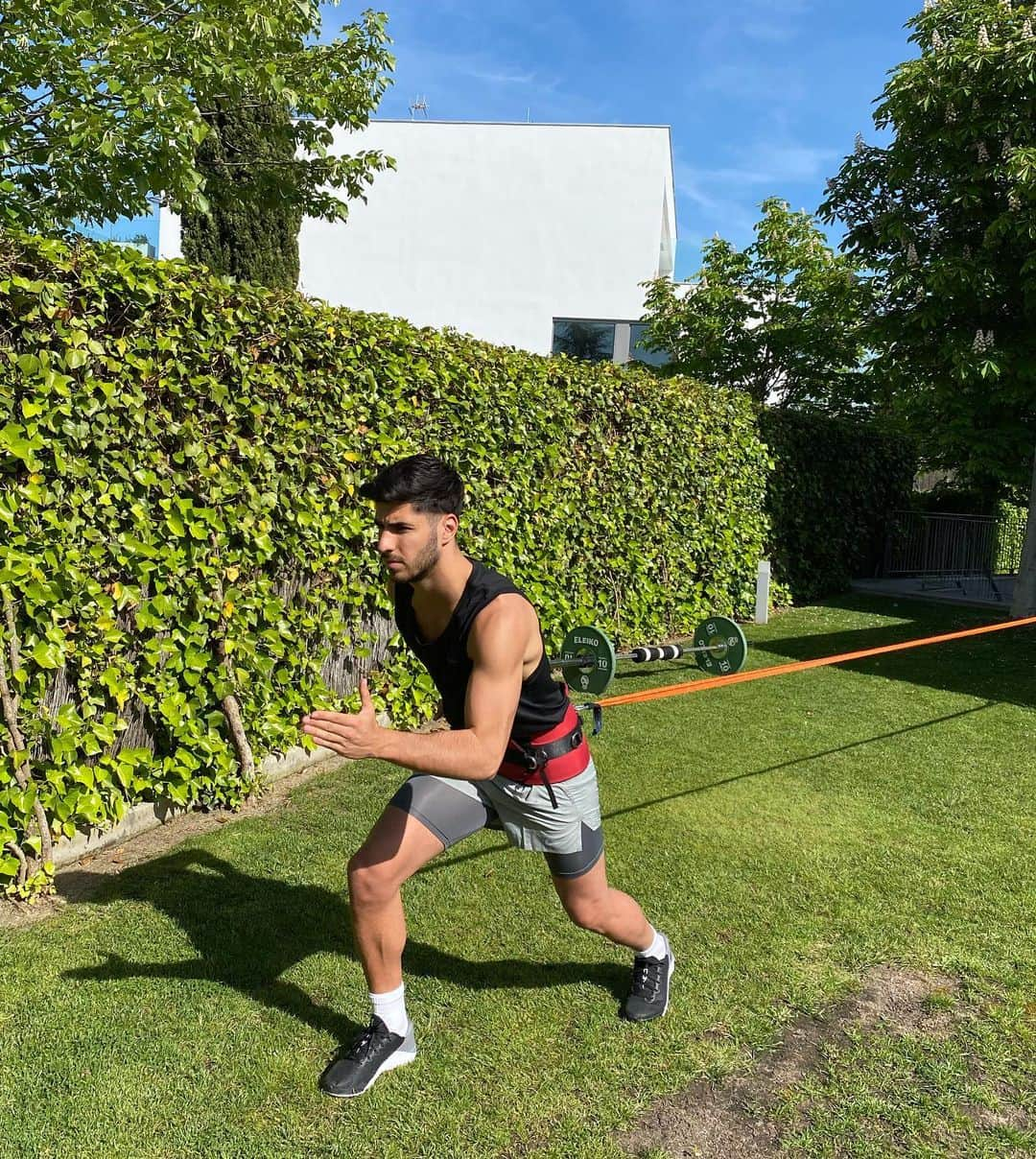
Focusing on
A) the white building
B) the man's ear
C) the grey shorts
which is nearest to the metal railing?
the white building

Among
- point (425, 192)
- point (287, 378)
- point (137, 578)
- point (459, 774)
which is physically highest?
point (425, 192)

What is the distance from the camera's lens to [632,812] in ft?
15.3

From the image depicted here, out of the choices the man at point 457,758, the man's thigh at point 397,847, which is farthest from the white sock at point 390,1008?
the man's thigh at point 397,847

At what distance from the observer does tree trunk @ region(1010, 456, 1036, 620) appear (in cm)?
1066

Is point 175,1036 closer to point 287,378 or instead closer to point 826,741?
point 287,378

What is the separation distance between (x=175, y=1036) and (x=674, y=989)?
163 centimetres

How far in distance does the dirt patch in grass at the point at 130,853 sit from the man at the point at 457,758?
1.62 metres

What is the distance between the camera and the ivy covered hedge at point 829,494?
11.2m

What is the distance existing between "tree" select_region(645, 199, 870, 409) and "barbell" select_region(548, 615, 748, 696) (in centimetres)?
1154

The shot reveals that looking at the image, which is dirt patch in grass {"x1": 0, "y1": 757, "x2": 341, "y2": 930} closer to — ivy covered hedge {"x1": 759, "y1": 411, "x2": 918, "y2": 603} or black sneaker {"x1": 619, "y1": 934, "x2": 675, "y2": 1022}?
black sneaker {"x1": 619, "y1": 934, "x2": 675, "y2": 1022}

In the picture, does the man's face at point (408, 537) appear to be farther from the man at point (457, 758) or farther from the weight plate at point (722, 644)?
the weight plate at point (722, 644)

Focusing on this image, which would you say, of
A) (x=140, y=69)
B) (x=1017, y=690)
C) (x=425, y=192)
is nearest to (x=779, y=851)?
(x=1017, y=690)

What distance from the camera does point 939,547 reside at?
14422mm

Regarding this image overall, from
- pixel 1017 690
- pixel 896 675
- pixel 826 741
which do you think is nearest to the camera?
pixel 826 741
